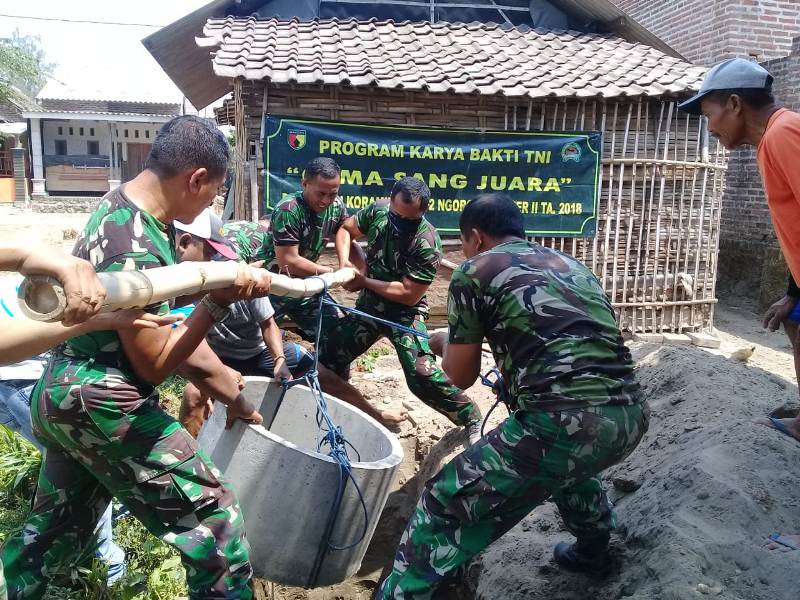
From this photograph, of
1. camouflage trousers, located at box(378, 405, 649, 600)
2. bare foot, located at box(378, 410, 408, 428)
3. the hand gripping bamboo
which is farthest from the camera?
bare foot, located at box(378, 410, 408, 428)

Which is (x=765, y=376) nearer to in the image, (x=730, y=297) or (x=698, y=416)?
(x=698, y=416)

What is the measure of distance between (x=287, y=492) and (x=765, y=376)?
351 cm

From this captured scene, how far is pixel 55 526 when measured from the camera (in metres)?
2.56

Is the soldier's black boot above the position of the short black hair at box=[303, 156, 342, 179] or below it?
below

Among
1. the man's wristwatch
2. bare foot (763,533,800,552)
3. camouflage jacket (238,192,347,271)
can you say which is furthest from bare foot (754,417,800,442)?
camouflage jacket (238,192,347,271)

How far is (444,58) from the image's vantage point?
26.3ft

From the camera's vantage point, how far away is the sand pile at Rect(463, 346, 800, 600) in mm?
2523

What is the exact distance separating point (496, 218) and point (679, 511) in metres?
1.52

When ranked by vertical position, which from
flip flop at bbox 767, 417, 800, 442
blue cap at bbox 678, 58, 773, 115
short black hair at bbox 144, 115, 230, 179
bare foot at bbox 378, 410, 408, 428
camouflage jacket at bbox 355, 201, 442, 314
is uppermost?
blue cap at bbox 678, 58, 773, 115

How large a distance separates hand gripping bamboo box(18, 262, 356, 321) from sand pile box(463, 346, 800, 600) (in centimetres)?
174

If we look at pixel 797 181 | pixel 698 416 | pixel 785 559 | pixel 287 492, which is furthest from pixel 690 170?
pixel 287 492

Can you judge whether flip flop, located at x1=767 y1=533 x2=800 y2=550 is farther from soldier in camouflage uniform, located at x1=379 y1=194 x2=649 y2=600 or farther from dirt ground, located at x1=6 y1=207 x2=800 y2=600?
soldier in camouflage uniform, located at x1=379 y1=194 x2=649 y2=600

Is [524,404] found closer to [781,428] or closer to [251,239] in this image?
[781,428]

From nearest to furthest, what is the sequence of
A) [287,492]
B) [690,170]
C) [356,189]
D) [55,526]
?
1. [55,526]
2. [287,492]
3. [356,189]
4. [690,170]
